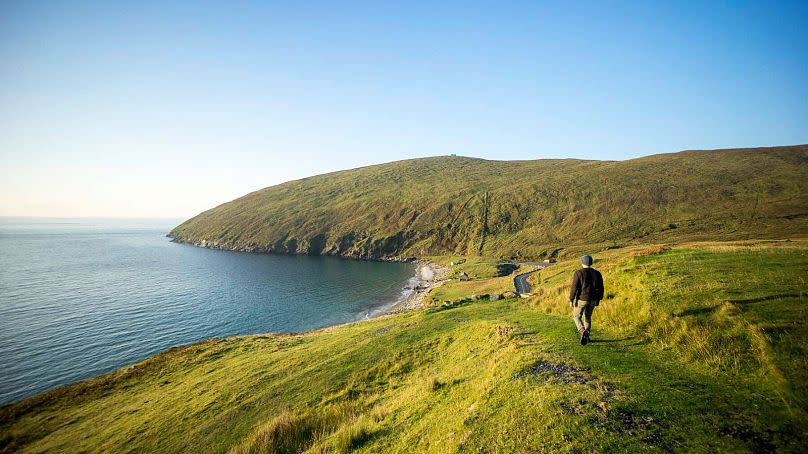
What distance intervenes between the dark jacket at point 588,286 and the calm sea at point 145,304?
4905cm

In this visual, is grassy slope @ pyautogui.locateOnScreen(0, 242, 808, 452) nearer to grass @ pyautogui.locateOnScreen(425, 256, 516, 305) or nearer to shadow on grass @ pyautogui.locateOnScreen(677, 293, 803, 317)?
shadow on grass @ pyautogui.locateOnScreen(677, 293, 803, 317)

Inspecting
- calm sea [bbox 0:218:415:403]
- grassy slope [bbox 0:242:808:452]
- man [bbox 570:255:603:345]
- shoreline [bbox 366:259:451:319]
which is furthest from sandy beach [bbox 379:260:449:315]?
man [bbox 570:255:603:345]

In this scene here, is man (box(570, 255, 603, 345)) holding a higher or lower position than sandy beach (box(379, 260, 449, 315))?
higher

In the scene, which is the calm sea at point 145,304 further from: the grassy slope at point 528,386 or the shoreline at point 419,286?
the grassy slope at point 528,386

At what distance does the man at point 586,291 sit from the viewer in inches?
513

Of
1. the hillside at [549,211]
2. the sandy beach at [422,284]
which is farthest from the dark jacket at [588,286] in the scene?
the hillside at [549,211]

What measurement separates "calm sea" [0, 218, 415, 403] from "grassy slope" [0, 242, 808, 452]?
17.3 meters

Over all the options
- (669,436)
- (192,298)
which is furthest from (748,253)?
(192,298)

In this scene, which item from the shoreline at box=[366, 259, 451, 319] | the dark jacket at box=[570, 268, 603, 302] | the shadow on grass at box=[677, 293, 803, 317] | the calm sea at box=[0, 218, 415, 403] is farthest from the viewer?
the shoreline at box=[366, 259, 451, 319]

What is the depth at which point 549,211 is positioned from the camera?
123500mm

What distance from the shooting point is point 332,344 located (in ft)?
93.7

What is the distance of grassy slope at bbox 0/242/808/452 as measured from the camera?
7828 millimetres

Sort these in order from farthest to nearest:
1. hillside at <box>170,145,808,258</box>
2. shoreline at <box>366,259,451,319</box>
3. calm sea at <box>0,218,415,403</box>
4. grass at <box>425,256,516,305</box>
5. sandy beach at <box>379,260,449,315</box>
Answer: hillside at <box>170,145,808,258</box>
sandy beach at <box>379,260,449,315</box>
shoreline at <box>366,259,451,319</box>
grass at <box>425,256,516,305</box>
calm sea at <box>0,218,415,403</box>

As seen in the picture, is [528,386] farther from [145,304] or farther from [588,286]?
[145,304]
